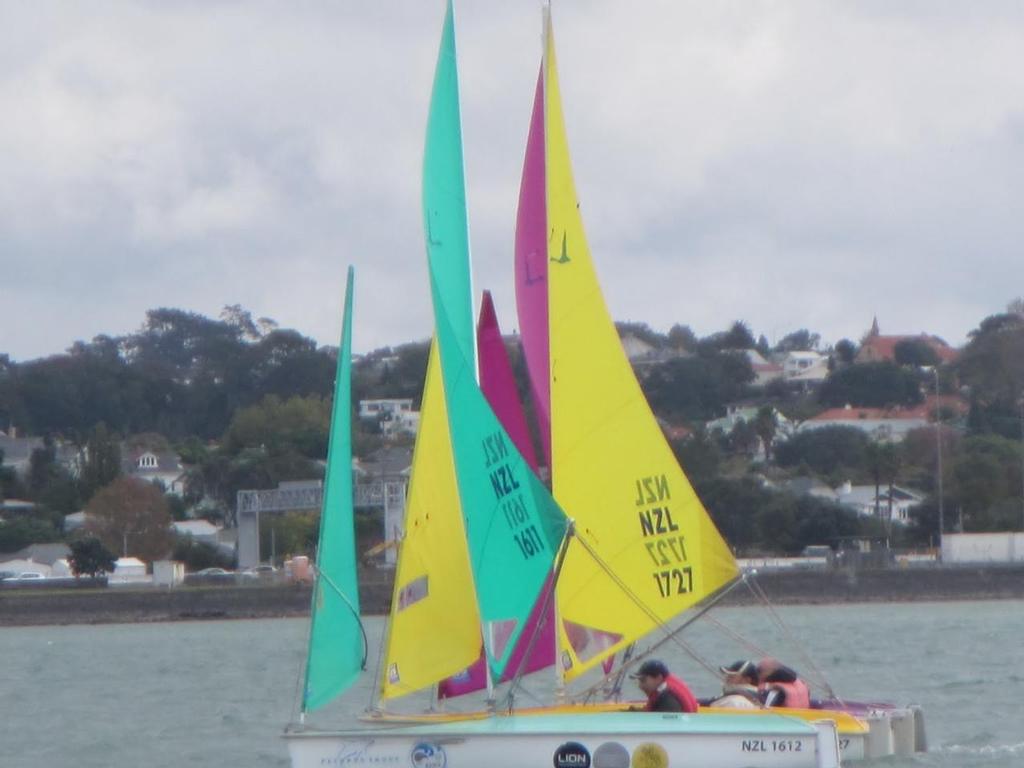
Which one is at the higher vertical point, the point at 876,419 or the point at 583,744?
the point at 876,419

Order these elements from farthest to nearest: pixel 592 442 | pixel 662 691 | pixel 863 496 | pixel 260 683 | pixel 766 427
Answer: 1. pixel 766 427
2. pixel 863 496
3. pixel 260 683
4. pixel 592 442
5. pixel 662 691

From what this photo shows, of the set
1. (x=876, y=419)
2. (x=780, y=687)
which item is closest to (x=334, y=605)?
(x=780, y=687)

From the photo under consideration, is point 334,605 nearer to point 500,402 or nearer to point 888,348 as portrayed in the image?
point 500,402

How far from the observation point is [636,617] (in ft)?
59.4

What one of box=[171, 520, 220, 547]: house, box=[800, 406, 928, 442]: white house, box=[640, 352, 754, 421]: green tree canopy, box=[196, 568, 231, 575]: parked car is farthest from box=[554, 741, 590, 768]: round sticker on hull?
box=[640, 352, 754, 421]: green tree canopy

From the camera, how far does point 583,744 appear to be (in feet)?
50.8

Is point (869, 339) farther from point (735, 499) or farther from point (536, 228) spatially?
point (536, 228)

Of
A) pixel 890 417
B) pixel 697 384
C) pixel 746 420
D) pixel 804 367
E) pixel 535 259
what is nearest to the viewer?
pixel 535 259

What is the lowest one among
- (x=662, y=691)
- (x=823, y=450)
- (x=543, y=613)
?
(x=662, y=691)

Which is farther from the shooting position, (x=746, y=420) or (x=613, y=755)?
(x=746, y=420)

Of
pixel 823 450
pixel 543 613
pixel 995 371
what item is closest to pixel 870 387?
pixel 995 371

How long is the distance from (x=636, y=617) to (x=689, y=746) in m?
2.71

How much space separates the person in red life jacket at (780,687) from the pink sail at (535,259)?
7.74 ft

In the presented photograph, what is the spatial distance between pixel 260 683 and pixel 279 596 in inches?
1108
